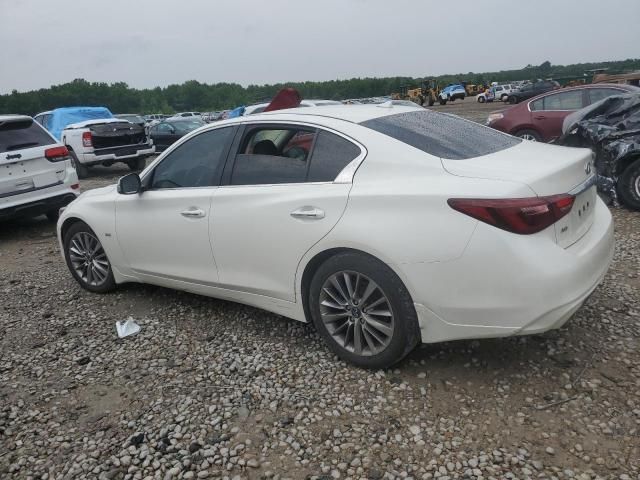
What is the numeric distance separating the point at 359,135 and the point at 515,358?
165 cm

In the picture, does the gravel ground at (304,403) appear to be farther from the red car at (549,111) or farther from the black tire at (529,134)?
the black tire at (529,134)

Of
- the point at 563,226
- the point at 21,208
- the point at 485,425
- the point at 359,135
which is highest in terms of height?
the point at 359,135

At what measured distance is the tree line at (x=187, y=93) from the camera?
83.6 metres

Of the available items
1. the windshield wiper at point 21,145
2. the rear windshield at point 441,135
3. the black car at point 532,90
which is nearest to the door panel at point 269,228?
the rear windshield at point 441,135

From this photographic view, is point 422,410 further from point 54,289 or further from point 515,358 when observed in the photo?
point 54,289

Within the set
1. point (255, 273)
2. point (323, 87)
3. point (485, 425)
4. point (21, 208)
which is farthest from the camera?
point (323, 87)

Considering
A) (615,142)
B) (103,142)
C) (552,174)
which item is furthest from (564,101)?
(103,142)

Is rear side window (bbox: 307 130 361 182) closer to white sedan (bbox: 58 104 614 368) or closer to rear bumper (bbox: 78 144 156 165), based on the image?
white sedan (bbox: 58 104 614 368)

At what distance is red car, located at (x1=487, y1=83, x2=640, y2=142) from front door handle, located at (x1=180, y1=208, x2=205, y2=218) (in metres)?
8.21

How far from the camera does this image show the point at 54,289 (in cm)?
513

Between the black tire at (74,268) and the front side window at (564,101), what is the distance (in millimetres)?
8853

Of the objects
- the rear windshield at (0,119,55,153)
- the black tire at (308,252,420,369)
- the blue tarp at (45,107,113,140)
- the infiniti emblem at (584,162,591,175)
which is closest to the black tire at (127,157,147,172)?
the blue tarp at (45,107,113,140)

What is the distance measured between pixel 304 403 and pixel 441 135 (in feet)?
5.95

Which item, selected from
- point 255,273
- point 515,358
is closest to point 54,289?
point 255,273
